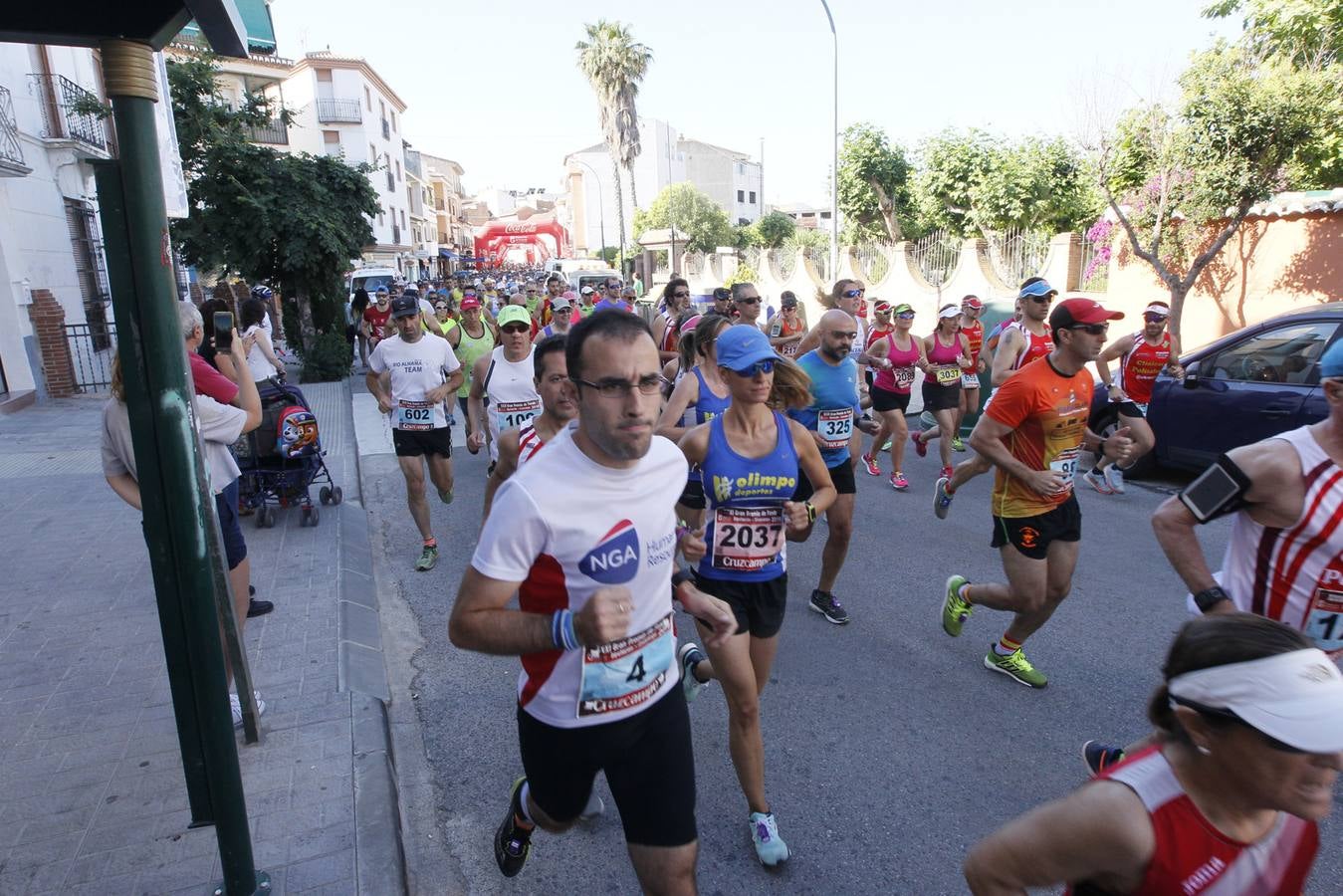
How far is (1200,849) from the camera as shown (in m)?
1.49

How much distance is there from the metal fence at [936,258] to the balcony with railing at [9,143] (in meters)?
17.3

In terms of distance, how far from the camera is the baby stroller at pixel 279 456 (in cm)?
700

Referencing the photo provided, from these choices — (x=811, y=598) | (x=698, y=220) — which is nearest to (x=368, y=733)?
(x=811, y=598)

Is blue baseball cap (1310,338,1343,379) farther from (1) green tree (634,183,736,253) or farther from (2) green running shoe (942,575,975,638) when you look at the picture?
(1) green tree (634,183,736,253)

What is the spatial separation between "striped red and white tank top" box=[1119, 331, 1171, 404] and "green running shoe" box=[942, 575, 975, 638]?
454cm

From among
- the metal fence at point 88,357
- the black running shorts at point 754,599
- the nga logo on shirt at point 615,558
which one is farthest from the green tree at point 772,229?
the nga logo on shirt at point 615,558

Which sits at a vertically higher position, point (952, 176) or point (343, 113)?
point (343, 113)

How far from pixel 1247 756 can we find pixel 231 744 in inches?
106

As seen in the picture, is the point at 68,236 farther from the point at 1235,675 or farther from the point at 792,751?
the point at 1235,675

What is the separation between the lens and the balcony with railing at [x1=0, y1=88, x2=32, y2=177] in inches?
475

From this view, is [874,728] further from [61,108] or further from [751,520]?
[61,108]

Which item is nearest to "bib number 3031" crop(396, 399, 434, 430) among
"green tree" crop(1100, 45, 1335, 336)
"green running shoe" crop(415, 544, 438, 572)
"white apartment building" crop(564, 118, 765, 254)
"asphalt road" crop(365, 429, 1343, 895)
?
"green running shoe" crop(415, 544, 438, 572)

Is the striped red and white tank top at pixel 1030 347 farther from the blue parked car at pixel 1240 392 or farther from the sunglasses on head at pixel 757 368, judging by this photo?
the sunglasses on head at pixel 757 368

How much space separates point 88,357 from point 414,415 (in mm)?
12224
